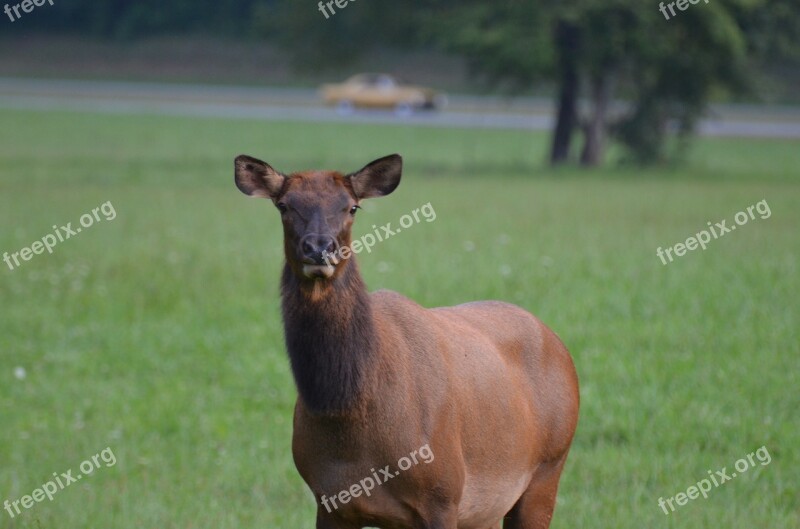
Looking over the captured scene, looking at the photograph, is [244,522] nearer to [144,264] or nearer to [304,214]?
[304,214]

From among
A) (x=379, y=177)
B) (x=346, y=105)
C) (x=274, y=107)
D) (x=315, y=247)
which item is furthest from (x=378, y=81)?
→ (x=315, y=247)

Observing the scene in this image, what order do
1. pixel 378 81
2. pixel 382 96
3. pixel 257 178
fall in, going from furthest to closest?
pixel 378 81 → pixel 382 96 → pixel 257 178

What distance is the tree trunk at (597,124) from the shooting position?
3562 centimetres

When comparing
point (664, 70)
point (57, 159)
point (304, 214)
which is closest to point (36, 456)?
point (304, 214)

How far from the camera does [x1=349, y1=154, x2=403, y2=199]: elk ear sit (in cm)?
577

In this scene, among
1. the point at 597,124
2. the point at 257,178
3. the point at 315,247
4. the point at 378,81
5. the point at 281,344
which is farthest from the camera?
the point at 378,81

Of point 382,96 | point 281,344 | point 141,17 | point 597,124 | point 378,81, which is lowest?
point 382,96

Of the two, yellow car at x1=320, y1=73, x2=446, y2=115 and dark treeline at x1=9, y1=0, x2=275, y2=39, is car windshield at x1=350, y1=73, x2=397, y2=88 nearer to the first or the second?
yellow car at x1=320, y1=73, x2=446, y2=115

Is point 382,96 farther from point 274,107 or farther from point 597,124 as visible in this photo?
point 597,124

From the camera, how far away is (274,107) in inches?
2345

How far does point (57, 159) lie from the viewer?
32.9 meters

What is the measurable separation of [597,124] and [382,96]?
30.2 meters

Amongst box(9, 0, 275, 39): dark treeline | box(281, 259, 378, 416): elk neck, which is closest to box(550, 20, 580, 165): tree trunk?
box(281, 259, 378, 416): elk neck

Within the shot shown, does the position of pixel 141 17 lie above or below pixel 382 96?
above
